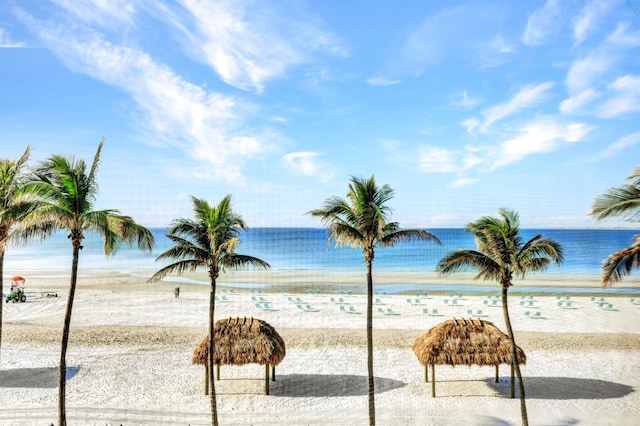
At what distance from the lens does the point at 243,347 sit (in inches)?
659

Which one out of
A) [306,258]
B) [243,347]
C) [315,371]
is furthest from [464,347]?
[306,258]

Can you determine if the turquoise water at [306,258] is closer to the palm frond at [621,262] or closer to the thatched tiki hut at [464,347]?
the thatched tiki hut at [464,347]

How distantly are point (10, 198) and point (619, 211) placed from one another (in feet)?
49.6

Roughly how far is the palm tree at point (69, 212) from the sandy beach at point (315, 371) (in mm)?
5879

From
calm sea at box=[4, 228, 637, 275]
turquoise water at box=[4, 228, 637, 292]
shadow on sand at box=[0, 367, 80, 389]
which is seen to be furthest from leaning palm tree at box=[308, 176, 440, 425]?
calm sea at box=[4, 228, 637, 275]

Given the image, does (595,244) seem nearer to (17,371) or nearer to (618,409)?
(618,409)

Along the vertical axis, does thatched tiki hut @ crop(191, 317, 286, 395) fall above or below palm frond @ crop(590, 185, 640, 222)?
below

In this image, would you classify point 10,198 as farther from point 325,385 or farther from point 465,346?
point 465,346

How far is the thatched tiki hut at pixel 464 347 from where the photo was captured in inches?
643

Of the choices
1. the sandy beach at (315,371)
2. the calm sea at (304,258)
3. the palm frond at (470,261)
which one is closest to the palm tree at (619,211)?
the palm frond at (470,261)

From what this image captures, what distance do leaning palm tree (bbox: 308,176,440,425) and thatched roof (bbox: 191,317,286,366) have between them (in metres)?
5.20

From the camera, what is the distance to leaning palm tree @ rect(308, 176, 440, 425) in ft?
41.4

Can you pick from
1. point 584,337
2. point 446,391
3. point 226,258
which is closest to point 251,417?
point 226,258

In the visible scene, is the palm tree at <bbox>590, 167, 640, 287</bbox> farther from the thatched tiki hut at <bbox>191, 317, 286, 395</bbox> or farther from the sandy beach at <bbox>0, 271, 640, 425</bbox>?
the thatched tiki hut at <bbox>191, 317, 286, 395</bbox>
